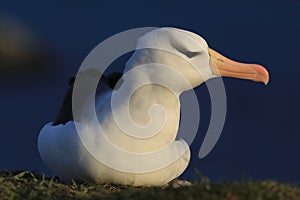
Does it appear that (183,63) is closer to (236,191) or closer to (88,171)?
(88,171)

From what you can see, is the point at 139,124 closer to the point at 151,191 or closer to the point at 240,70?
the point at 240,70

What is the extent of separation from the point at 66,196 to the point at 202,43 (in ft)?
6.68

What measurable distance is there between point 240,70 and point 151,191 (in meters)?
2.44

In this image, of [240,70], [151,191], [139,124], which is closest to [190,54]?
[240,70]

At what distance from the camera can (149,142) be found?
20.1 ft

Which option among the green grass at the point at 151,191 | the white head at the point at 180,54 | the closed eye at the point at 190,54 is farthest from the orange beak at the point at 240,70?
the green grass at the point at 151,191

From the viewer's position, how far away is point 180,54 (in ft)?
20.4

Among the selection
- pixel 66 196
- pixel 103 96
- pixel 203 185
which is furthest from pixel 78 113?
pixel 203 185

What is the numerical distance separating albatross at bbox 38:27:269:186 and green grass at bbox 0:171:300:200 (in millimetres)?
217

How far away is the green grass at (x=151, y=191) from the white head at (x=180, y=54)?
1.15 meters

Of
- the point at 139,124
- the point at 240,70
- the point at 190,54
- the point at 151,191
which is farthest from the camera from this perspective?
the point at 240,70

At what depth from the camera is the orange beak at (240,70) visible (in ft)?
21.4

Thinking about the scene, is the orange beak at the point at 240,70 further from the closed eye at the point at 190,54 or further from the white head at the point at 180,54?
the closed eye at the point at 190,54

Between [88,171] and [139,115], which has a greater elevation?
[139,115]
